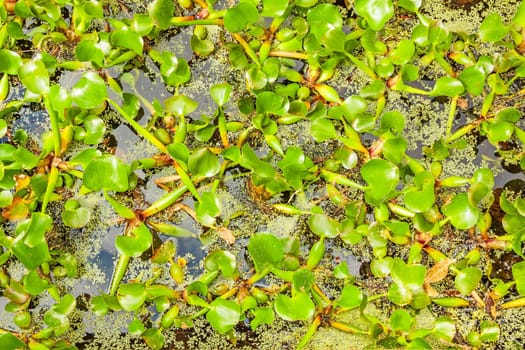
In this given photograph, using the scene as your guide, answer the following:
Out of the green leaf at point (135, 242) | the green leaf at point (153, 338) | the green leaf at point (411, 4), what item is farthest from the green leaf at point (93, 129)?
the green leaf at point (411, 4)

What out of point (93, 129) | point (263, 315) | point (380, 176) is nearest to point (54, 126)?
point (93, 129)

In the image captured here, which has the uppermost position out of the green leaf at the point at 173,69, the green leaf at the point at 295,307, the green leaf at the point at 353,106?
the green leaf at the point at 173,69

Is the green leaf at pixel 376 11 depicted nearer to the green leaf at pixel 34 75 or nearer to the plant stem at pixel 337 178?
the plant stem at pixel 337 178

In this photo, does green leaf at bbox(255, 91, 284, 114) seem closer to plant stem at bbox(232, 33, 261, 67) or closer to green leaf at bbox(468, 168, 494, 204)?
plant stem at bbox(232, 33, 261, 67)

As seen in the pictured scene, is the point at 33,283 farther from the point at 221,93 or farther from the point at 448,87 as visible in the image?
the point at 448,87

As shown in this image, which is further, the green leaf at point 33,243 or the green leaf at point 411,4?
the green leaf at point 411,4

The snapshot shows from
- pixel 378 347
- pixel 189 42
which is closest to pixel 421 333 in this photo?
pixel 378 347
